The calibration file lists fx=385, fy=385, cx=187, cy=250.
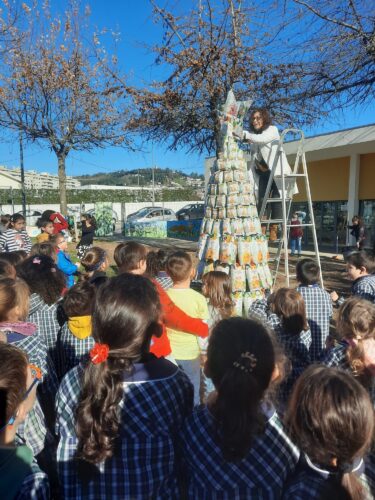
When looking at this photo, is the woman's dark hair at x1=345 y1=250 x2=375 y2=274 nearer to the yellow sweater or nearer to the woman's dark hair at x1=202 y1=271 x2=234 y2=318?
the woman's dark hair at x1=202 y1=271 x2=234 y2=318

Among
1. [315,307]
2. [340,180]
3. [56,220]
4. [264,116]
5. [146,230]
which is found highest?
[264,116]

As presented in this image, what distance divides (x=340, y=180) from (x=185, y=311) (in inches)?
561

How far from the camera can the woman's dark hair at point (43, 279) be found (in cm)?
Answer: 341

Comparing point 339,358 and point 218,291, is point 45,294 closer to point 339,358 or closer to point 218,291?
point 218,291

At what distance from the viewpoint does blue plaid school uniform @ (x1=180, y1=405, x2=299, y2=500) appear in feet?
4.79

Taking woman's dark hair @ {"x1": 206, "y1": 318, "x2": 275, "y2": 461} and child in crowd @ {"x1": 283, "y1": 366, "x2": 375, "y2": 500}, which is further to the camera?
woman's dark hair @ {"x1": 206, "y1": 318, "x2": 275, "y2": 461}

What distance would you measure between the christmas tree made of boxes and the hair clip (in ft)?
14.1

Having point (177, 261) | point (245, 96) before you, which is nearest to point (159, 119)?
point (245, 96)

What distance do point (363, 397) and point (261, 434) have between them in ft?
1.37

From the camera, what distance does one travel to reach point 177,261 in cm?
327

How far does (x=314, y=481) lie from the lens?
1379mm

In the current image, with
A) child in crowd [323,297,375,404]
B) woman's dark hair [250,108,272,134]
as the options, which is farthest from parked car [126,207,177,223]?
child in crowd [323,297,375,404]


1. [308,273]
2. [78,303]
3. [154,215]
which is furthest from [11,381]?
[154,215]

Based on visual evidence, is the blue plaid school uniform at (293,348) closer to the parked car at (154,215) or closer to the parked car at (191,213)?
the parked car at (154,215)
